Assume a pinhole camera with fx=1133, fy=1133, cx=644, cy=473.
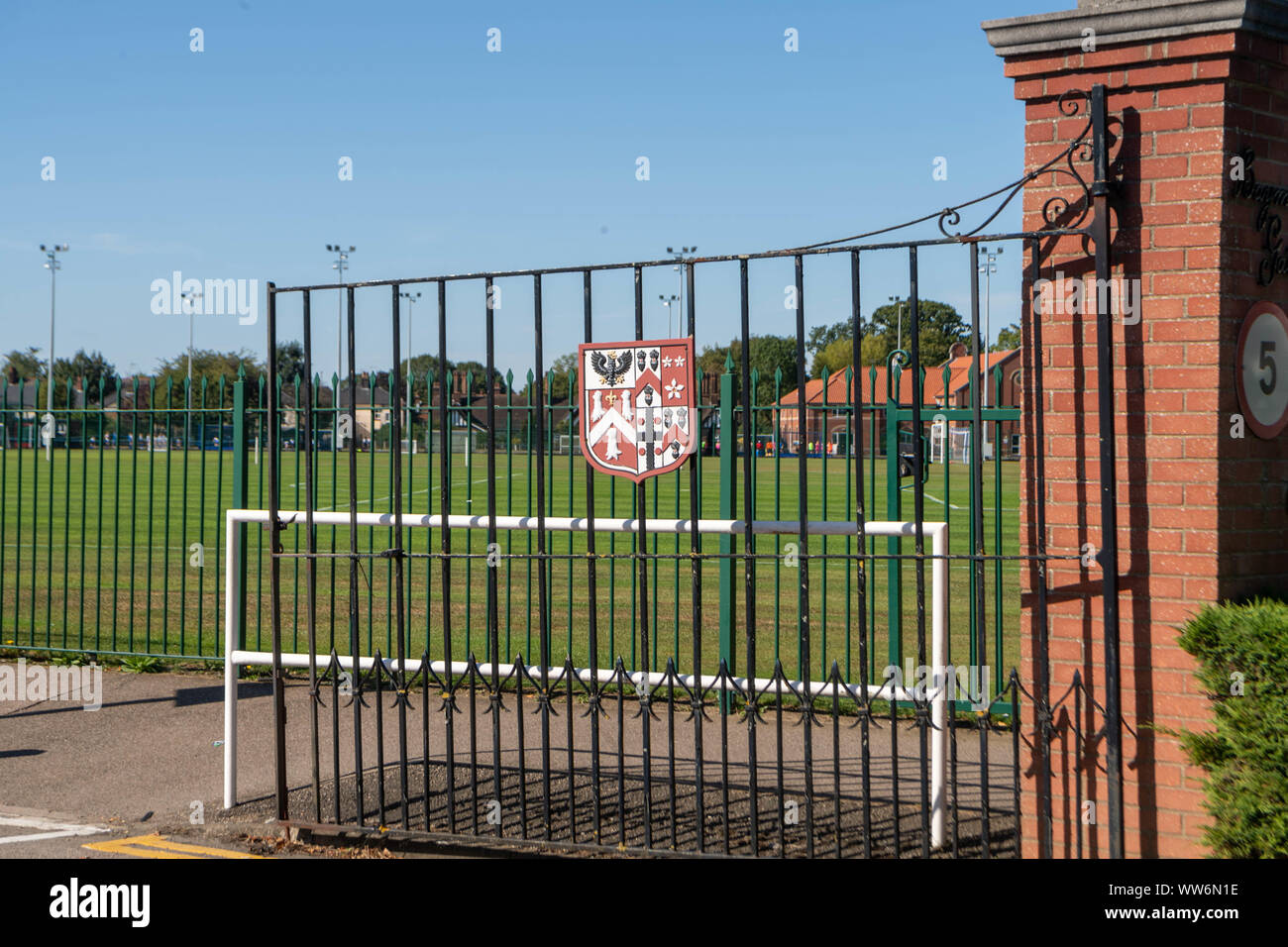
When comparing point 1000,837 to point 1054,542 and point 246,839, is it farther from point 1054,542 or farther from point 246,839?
point 246,839

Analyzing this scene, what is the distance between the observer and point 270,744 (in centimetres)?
708

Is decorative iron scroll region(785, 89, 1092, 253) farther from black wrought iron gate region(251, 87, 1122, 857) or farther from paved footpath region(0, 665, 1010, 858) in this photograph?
paved footpath region(0, 665, 1010, 858)

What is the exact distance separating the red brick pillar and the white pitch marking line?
4.50 m

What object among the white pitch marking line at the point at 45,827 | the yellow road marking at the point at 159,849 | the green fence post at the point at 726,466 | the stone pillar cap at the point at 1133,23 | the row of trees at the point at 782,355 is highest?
the row of trees at the point at 782,355

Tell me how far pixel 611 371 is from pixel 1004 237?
1638 millimetres

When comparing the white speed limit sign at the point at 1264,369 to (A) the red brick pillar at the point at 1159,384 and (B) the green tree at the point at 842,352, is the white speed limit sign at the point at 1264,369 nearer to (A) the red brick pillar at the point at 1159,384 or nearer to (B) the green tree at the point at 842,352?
(A) the red brick pillar at the point at 1159,384

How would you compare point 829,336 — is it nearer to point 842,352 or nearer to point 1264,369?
point 842,352

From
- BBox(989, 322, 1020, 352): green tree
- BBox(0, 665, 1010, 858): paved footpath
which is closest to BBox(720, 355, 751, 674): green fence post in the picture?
BBox(0, 665, 1010, 858): paved footpath

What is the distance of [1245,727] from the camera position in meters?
3.74

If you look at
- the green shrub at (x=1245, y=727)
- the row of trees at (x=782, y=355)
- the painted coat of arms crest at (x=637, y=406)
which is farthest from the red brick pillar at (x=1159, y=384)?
the row of trees at (x=782, y=355)

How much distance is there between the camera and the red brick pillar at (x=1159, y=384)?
13.5 feet

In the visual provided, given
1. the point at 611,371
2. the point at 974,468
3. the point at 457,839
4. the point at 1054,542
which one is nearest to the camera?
the point at 1054,542

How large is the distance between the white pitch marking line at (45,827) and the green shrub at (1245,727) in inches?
194
